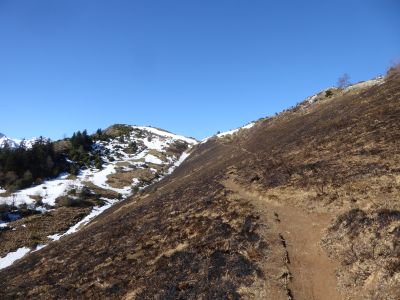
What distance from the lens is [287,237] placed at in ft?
70.3

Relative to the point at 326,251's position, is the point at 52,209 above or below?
above

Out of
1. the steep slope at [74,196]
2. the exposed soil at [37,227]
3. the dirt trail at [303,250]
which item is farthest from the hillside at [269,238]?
the steep slope at [74,196]

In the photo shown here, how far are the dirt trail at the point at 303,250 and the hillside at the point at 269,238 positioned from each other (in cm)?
6

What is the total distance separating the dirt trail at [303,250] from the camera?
16.5 m

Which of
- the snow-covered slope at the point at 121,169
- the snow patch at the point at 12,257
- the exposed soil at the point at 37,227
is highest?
the snow-covered slope at the point at 121,169

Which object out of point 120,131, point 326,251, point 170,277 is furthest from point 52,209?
point 120,131

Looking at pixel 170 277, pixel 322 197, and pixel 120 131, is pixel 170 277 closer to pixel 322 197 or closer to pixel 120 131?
pixel 322 197

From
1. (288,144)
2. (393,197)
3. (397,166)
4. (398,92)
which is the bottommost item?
(393,197)

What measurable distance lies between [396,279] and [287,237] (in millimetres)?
7199

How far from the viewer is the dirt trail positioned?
54.2ft

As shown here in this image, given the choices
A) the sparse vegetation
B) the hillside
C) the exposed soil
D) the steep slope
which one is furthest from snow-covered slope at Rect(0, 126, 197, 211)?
the hillside

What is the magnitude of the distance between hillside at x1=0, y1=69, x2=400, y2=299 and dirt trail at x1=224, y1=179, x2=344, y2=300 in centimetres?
6

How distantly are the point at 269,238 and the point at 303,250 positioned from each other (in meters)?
2.33

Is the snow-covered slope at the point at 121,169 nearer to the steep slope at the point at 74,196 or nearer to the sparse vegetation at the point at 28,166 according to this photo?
the steep slope at the point at 74,196
